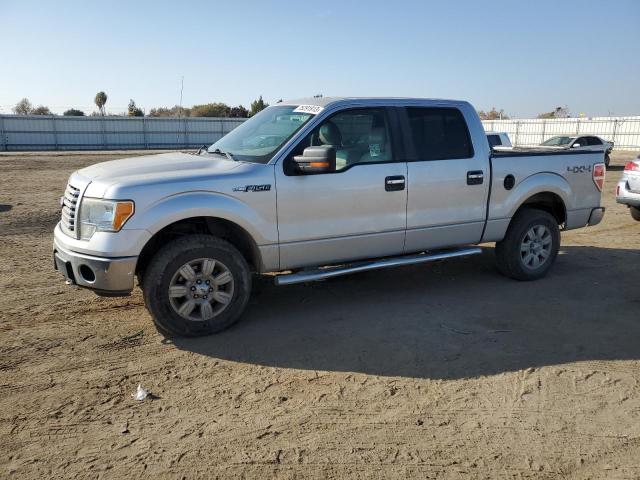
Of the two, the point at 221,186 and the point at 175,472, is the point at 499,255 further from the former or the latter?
the point at 175,472

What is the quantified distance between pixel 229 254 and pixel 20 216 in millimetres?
7534

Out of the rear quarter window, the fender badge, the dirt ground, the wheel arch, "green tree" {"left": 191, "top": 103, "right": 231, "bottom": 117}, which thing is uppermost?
"green tree" {"left": 191, "top": 103, "right": 231, "bottom": 117}

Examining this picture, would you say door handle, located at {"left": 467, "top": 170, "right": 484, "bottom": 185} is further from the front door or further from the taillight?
the taillight

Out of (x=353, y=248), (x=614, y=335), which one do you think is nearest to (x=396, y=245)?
(x=353, y=248)

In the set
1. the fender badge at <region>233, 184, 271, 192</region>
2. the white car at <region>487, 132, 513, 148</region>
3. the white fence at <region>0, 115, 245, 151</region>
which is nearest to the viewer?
the fender badge at <region>233, 184, 271, 192</region>

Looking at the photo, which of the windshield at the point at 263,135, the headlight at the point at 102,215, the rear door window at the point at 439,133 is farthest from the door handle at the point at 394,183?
the headlight at the point at 102,215

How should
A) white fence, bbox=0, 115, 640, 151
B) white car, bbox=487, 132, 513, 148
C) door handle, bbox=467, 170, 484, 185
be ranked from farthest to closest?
white fence, bbox=0, 115, 640, 151
white car, bbox=487, 132, 513, 148
door handle, bbox=467, 170, 484, 185

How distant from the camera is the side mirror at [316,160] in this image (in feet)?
15.0

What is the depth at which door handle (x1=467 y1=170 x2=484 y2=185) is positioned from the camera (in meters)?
5.68

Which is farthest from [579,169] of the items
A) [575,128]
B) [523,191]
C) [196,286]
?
[575,128]

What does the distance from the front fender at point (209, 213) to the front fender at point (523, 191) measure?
2.67 metres

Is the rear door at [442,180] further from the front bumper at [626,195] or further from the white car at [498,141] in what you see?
the front bumper at [626,195]

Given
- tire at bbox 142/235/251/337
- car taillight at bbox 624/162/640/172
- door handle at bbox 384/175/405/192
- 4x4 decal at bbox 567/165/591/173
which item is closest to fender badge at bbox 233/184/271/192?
tire at bbox 142/235/251/337

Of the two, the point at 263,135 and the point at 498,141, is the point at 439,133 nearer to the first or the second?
the point at 263,135
